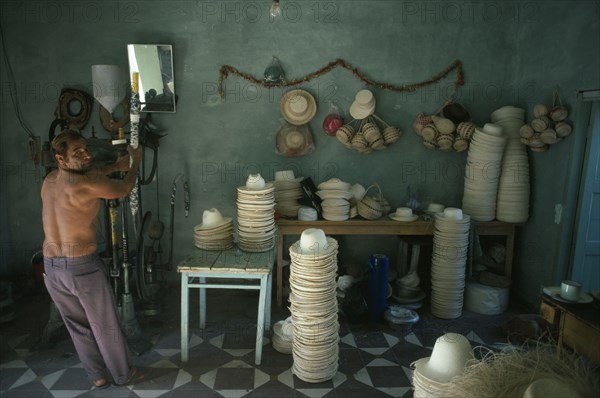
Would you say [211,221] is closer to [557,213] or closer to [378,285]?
[378,285]

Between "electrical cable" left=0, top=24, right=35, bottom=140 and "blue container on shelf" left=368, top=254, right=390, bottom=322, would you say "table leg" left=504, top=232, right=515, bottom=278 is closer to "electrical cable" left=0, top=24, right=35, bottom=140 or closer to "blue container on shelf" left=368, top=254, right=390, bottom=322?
"blue container on shelf" left=368, top=254, right=390, bottom=322

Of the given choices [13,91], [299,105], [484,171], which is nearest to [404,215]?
[484,171]

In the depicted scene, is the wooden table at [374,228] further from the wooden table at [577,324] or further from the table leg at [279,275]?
the wooden table at [577,324]

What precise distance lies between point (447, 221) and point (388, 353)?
179cm

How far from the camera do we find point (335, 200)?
19.0 ft

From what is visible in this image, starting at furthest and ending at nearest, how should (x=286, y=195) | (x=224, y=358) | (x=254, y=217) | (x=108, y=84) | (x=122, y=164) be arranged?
(x=286, y=195)
(x=108, y=84)
(x=254, y=217)
(x=224, y=358)
(x=122, y=164)

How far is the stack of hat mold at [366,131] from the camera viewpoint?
6.05 meters

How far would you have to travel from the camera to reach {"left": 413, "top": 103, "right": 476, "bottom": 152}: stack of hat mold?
A: 6.01 metres

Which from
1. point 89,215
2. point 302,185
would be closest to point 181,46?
point 302,185

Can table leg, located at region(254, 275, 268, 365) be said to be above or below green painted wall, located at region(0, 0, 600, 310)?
below

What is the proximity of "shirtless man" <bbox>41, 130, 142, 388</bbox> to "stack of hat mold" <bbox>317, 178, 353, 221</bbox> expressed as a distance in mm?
2607

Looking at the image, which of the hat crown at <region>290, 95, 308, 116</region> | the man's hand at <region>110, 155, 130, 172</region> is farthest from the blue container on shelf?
the man's hand at <region>110, 155, 130, 172</region>

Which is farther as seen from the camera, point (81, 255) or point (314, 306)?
point (314, 306)

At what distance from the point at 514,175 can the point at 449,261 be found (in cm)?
145
